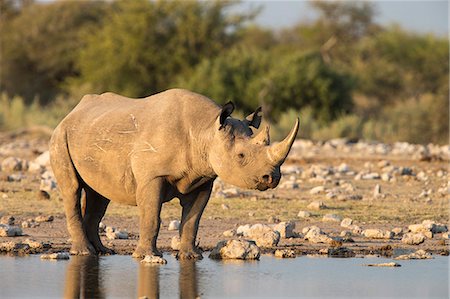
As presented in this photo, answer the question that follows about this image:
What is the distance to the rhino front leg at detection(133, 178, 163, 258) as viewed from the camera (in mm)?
10812

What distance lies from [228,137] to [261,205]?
545 cm

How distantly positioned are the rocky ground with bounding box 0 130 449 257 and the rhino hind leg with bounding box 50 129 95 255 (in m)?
0.32

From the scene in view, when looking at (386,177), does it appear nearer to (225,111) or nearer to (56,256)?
(225,111)

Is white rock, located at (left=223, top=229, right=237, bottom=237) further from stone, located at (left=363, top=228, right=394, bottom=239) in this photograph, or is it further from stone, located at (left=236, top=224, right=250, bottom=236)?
stone, located at (left=363, top=228, right=394, bottom=239)

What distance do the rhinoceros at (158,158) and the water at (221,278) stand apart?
523 mm

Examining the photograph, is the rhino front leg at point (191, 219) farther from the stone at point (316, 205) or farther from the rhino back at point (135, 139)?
the stone at point (316, 205)

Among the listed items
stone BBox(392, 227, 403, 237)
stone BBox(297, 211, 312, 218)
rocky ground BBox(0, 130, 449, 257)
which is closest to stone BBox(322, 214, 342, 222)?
rocky ground BBox(0, 130, 449, 257)

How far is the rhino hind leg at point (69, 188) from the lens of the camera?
11.5 meters

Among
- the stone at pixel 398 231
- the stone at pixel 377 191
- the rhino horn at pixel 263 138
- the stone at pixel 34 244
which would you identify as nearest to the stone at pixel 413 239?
the stone at pixel 398 231

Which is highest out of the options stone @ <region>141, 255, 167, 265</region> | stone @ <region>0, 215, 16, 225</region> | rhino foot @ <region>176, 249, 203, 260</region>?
stone @ <region>0, 215, 16, 225</region>

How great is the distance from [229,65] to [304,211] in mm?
22361

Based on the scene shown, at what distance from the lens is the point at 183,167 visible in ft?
35.7

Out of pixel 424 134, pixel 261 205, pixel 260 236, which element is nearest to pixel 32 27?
pixel 424 134

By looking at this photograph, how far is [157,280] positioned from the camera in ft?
31.7
